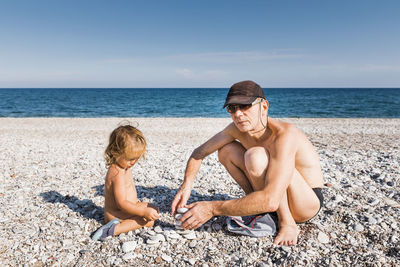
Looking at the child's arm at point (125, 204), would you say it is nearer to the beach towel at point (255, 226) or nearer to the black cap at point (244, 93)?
the beach towel at point (255, 226)

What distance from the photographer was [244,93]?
2996mm

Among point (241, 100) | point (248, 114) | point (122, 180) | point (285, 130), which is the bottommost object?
point (122, 180)

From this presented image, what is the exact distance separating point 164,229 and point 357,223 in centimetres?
253

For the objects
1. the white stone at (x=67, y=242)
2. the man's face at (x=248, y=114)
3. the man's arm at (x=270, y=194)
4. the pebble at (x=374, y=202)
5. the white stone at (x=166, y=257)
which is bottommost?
the white stone at (x=166, y=257)

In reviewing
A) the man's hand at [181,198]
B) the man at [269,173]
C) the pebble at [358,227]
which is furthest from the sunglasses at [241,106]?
the pebble at [358,227]

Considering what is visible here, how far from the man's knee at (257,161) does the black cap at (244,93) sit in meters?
0.56

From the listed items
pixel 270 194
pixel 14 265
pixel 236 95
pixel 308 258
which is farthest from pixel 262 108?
pixel 14 265

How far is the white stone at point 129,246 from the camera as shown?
2.99 m

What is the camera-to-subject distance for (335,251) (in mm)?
2961

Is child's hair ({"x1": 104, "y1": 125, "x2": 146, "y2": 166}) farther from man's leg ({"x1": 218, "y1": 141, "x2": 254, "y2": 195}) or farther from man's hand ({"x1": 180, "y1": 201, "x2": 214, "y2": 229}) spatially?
man's leg ({"x1": 218, "y1": 141, "x2": 254, "y2": 195})

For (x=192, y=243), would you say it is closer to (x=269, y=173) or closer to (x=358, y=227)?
(x=269, y=173)

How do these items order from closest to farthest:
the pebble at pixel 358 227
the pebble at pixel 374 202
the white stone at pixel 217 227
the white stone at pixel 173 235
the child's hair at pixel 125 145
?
the child's hair at pixel 125 145
the white stone at pixel 173 235
the pebble at pixel 358 227
the white stone at pixel 217 227
the pebble at pixel 374 202

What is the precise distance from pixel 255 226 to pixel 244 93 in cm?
159

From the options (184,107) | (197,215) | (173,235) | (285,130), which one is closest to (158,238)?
(173,235)
